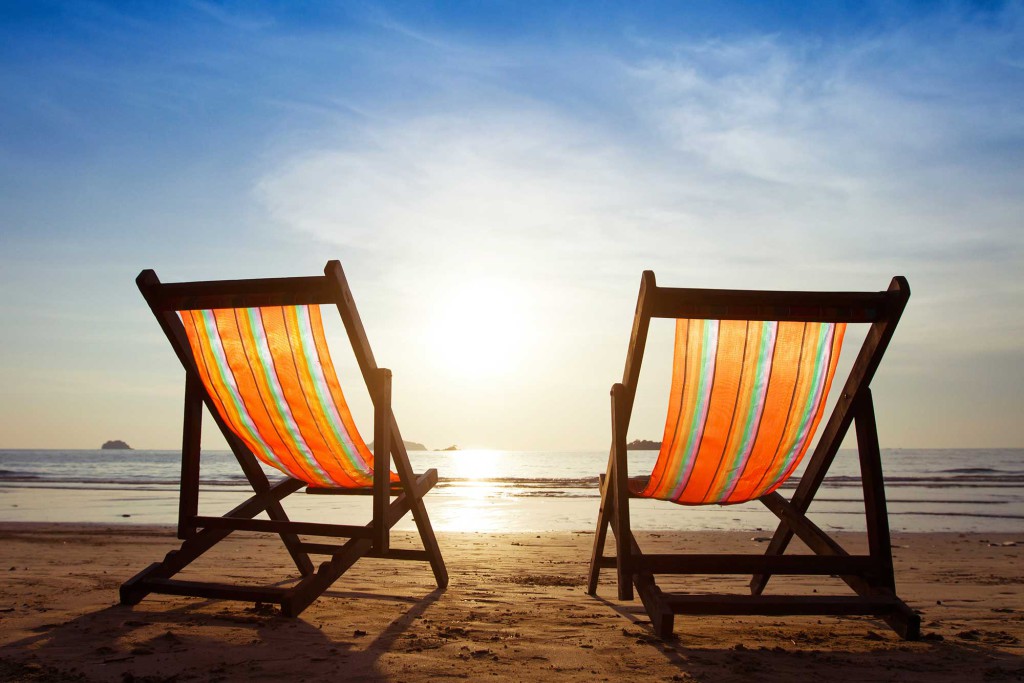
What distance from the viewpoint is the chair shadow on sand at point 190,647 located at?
2.63 meters

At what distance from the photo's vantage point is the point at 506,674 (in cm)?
264

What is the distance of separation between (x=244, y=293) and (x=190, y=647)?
155 cm

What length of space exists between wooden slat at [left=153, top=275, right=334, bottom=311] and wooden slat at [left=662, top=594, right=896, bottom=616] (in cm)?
205

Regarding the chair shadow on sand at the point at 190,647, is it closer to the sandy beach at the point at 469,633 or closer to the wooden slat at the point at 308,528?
the sandy beach at the point at 469,633

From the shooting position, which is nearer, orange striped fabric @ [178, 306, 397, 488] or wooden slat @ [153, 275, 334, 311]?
wooden slat @ [153, 275, 334, 311]

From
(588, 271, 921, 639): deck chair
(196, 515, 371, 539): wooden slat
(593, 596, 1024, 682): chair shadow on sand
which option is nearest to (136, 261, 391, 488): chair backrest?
(196, 515, 371, 539): wooden slat

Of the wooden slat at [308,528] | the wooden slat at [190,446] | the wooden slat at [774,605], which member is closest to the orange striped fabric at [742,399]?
the wooden slat at [774,605]

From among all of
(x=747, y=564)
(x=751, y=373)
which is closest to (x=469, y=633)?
(x=747, y=564)

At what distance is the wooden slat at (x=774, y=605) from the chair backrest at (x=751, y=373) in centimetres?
65

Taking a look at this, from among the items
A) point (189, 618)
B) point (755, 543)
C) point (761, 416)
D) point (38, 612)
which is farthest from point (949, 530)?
point (38, 612)

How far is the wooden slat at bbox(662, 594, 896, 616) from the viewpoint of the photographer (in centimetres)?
304

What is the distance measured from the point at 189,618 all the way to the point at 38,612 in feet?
2.56

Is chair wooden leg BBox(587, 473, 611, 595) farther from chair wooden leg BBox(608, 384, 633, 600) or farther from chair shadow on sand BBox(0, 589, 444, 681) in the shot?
Answer: chair shadow on sand BBox(0, 589, 444, 681)

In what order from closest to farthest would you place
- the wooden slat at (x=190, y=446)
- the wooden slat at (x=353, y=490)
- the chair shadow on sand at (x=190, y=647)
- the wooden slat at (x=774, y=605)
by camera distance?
the chair shadow on sand at (x=190, y=647) < the wooden slat at (x=774, y=605) < the wooden slat at (x=190, y=446) < the wooden slat at (x=353, y=490)
